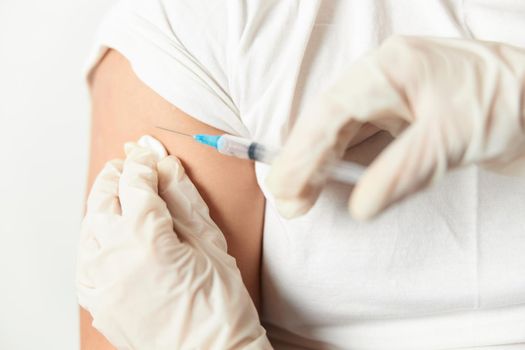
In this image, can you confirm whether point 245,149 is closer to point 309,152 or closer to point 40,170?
point 309,152

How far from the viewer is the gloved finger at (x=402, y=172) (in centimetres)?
64

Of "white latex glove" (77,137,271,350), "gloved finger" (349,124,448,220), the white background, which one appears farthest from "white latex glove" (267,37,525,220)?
the white background

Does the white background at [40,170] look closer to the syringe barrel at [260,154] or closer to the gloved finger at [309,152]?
the syringe barrel at [260,154]

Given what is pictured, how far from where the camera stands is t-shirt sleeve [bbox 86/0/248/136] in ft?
3.07

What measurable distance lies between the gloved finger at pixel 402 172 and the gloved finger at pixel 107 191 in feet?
1.45

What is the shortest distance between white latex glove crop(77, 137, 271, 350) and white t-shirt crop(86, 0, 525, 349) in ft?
0.35

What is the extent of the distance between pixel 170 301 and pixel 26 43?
0.88 m

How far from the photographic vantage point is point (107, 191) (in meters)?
0.97

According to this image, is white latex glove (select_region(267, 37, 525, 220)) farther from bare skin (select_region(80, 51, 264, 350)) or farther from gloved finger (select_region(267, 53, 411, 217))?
bare skin (select_region(80, 51, 264, 350))

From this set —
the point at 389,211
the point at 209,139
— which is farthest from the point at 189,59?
the point at 389,211

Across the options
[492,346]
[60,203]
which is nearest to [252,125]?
[492,346]

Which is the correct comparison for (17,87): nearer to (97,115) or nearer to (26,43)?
(26,43)

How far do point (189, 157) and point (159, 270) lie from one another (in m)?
0.19

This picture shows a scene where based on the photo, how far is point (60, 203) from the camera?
1.46 meters
